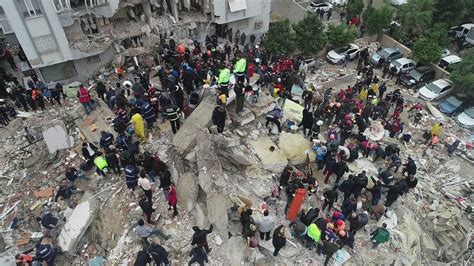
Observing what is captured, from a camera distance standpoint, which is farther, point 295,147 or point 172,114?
point 295,147

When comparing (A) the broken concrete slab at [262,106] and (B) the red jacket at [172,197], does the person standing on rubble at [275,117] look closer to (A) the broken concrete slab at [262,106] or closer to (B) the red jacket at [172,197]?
(A) the broken concrete slab at [262,106]

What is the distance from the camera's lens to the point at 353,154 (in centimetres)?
1507

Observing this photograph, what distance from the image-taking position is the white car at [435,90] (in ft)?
80.6

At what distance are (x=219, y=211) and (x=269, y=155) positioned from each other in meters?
3.64

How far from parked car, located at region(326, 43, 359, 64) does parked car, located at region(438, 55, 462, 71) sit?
6035 millimetres

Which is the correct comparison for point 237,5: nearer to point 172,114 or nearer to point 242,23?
point 242,23

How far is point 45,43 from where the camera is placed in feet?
65.6

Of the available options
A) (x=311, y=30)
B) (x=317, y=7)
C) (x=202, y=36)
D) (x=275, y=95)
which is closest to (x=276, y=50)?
(x=311, y=30)

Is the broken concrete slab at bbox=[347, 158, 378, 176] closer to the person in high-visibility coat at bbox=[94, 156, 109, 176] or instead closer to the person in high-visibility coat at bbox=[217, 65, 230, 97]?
the person in high-visibility coat at bbox=[217, 65, 230, 97]

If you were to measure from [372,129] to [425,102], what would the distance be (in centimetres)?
777

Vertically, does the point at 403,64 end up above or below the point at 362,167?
below

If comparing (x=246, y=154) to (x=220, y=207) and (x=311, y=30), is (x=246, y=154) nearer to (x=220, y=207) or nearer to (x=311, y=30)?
(x=220, y=207)

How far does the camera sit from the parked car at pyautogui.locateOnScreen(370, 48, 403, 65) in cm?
2728

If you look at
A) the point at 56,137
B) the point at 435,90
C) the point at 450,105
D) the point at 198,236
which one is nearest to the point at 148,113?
the point at 56,137
